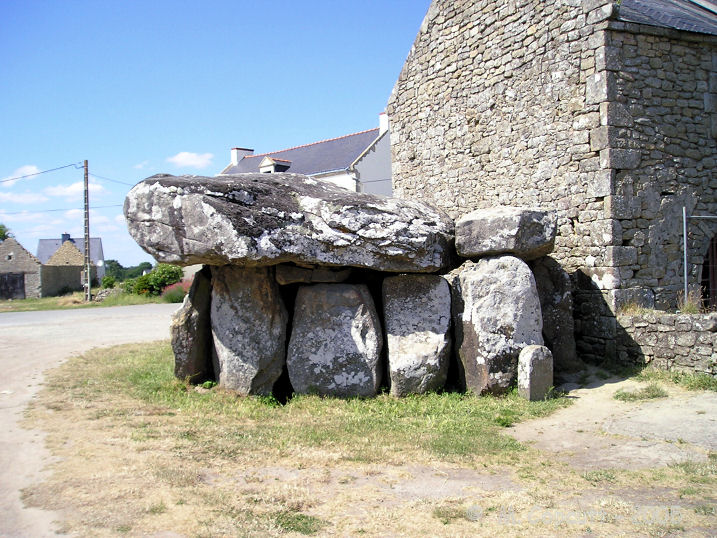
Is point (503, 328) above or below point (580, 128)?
below

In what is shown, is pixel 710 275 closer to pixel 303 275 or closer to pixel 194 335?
pixel 303 275

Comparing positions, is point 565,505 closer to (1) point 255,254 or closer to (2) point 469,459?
(2) point 469,459

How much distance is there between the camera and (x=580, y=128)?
336 inches

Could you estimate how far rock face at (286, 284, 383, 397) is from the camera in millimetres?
7176

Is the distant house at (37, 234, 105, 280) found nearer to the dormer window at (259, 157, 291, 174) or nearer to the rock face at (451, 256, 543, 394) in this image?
the dormer window at (259, 157, 291, 174)

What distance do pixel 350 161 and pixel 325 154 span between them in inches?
111

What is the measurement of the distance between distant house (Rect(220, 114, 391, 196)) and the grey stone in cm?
1641

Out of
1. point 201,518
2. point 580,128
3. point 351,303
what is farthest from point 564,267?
point 201,518

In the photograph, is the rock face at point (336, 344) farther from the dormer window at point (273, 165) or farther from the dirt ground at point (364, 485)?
the dormer window at point (273, 165)

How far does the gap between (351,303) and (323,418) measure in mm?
1509

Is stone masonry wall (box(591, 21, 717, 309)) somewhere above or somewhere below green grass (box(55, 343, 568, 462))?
above

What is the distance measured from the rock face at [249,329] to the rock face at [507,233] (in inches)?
92.7

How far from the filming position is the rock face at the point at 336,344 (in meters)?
7.18

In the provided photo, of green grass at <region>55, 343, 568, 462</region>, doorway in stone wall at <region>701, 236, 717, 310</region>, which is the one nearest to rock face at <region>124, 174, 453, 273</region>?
green grass at <region>55, 343, 568, 462</region>
